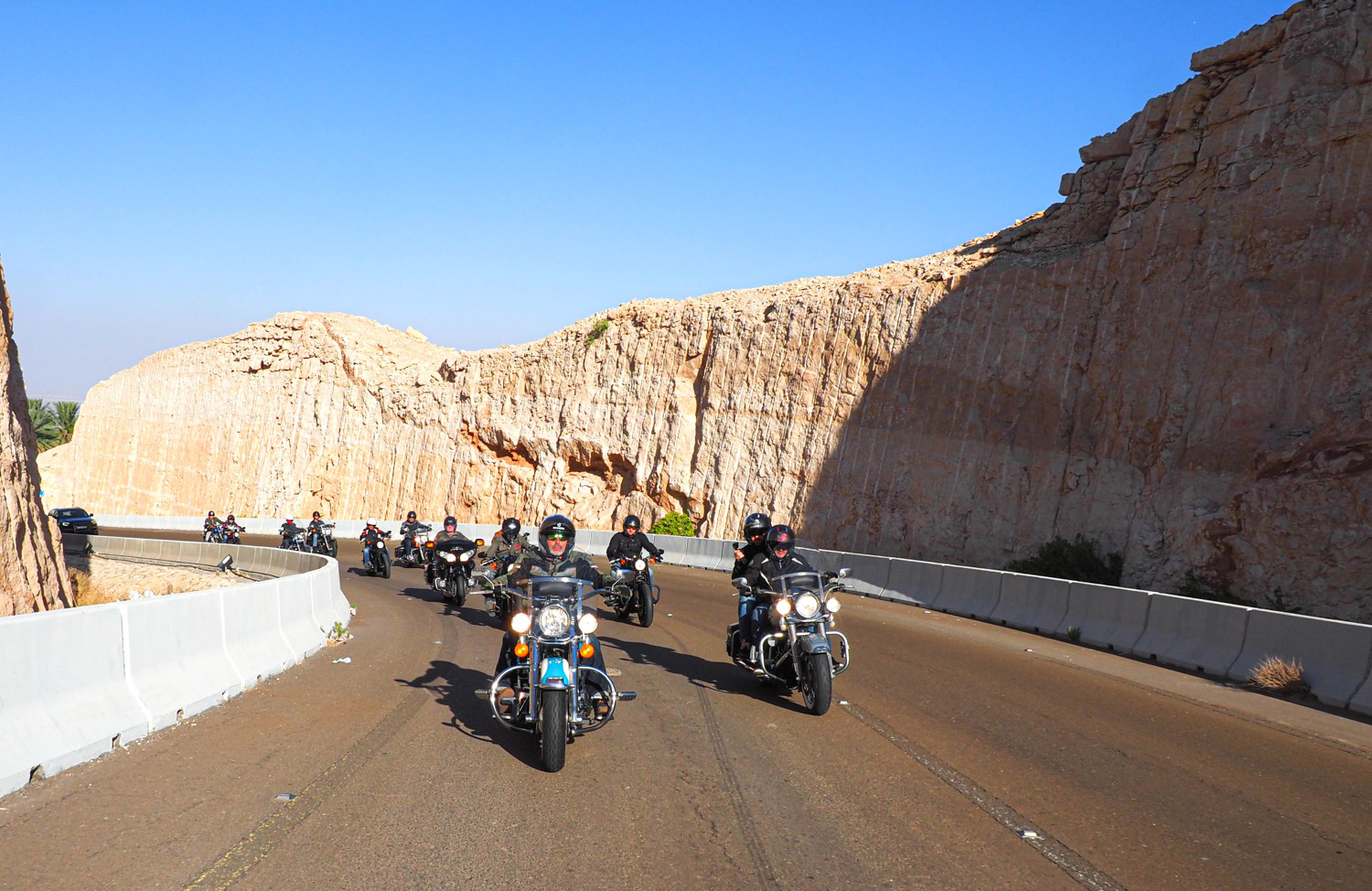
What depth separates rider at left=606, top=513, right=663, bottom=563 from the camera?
16297mm

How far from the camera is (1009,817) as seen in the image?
645cm

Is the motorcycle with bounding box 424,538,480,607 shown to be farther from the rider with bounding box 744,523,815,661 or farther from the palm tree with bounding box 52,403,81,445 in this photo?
the palm tree with bounding box 52,403,81,445

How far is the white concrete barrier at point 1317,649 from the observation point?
36.5 feet

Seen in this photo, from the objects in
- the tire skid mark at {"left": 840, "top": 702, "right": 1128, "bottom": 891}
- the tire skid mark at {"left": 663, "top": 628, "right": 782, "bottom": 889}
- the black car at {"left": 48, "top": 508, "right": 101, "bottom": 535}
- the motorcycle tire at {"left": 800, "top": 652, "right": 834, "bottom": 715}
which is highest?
the motorcycle tire at {"left": 800, "top": 652, "right": 834, "bottom": 715}

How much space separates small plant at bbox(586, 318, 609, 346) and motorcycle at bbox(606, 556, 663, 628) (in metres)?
35.4

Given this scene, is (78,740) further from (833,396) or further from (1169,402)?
(833,396)

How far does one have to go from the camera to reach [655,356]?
159 feet

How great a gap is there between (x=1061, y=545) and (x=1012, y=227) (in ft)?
50.4

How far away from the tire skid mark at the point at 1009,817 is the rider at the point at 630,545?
296 inches

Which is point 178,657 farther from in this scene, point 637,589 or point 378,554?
point 378,554

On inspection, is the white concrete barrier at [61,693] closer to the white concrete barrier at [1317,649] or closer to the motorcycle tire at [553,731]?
the motorcycle tire at [553,731]

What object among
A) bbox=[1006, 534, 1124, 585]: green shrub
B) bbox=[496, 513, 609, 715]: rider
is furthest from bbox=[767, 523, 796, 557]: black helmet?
bbox=[1006, 534, 1124, 585]: green shrub

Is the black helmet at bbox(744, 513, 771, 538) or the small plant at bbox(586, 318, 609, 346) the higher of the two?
the small plant at bbox(586, 318, 609, 346)

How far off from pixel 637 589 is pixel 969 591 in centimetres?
745
